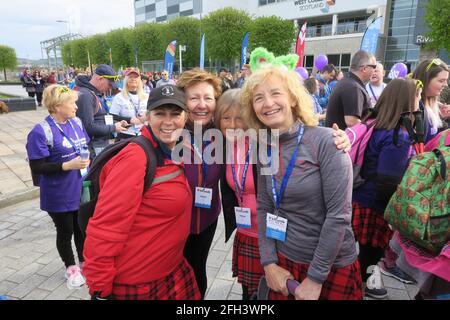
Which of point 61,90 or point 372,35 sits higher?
point 372,35

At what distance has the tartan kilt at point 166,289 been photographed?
5.46ft

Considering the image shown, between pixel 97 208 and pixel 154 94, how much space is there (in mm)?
714

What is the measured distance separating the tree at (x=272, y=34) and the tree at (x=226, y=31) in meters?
2.11

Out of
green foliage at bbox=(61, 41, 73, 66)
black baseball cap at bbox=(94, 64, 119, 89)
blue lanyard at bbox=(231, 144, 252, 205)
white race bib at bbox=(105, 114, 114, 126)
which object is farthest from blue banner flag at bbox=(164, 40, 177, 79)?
green foliage at bbox=(61, 41, 73, 66)

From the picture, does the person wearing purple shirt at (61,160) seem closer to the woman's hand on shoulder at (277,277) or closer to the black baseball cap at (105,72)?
the black baseball cap at (105,72)

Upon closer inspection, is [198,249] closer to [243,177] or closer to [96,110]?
[243,177]

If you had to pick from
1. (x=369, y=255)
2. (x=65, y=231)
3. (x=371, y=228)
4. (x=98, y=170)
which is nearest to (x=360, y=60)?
(x=371, y=228)

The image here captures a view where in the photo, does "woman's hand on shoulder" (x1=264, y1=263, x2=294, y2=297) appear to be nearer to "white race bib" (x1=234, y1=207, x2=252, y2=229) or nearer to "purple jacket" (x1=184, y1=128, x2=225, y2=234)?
"white race bib" (x1=234, y1=207, x2=252, y2=229)

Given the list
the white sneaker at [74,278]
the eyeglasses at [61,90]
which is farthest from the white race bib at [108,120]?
the white sneaker at [74,278]

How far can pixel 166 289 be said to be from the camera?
1823 millimetres

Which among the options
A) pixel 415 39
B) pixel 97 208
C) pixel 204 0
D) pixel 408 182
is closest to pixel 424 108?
pixel 408 182

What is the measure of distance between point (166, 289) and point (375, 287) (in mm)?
2166

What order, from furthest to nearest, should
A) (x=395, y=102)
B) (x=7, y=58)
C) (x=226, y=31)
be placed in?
(x=7, y=58), (x=226, y=31), (x=395, y=102)
